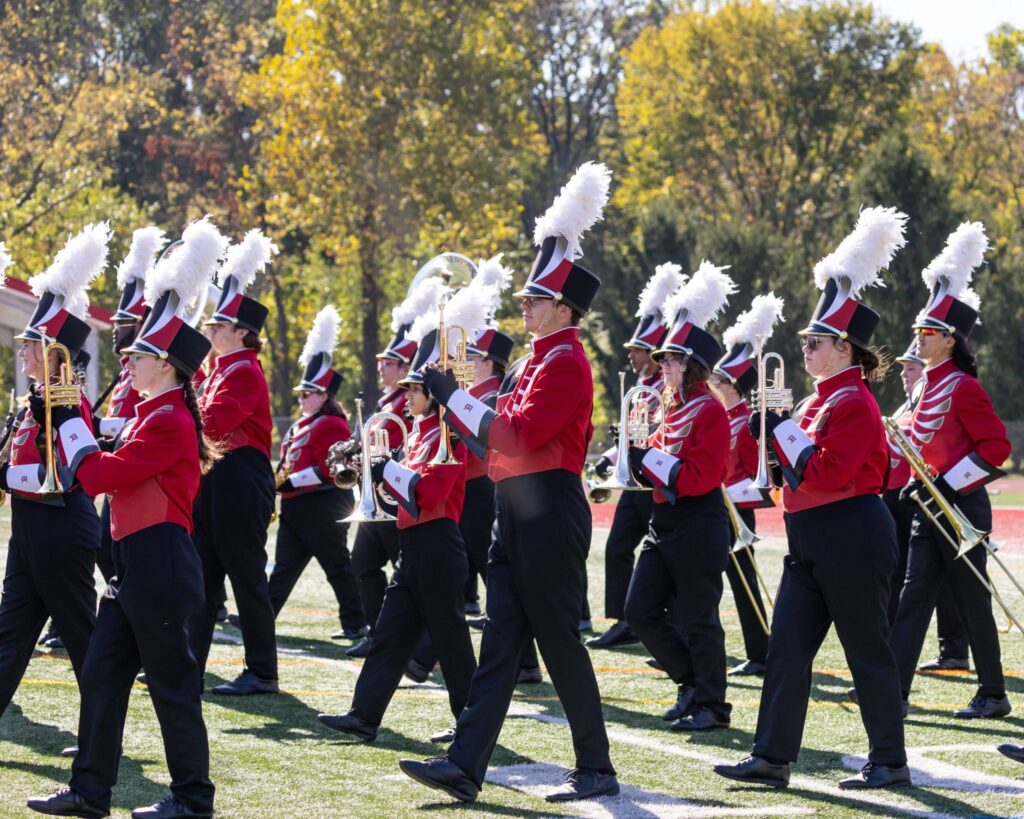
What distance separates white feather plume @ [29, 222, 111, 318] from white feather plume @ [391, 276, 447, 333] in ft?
7.94

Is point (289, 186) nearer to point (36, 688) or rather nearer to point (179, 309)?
point (36, 688)

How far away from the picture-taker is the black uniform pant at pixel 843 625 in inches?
→ 268

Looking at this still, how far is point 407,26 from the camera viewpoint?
35.2m

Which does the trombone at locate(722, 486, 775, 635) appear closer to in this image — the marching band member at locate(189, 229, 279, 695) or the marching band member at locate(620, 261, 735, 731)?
the marching band member at locate(620, 261, 735, 731)

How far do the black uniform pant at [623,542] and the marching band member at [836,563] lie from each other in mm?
3914

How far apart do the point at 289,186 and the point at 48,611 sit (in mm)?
29349

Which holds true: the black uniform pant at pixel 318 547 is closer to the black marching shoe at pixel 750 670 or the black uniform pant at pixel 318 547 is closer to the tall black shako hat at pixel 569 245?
the black marching shoe at pixel 750 670

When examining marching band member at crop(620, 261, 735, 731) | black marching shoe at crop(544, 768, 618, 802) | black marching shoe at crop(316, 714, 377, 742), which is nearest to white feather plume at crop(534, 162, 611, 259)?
marching band member at crop(620, 261, 735, 731)

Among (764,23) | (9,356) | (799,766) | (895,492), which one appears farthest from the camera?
(764,23)

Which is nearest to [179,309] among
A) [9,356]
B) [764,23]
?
[9,356]

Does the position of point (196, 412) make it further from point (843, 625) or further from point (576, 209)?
point (843, 625)

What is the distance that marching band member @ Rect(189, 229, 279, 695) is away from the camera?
29.0 feet

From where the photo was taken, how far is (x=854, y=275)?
7.08 metres

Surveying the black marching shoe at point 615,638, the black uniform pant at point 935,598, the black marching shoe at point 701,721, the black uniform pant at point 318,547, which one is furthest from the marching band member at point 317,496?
the black uniform pant at point 935,598
